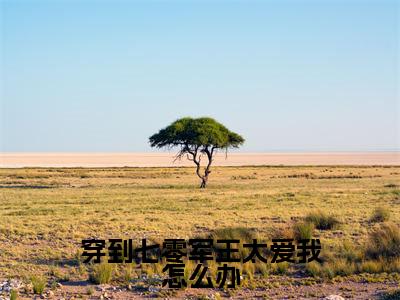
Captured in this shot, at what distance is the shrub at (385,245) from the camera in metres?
15.1

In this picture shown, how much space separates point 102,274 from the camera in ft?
44.3

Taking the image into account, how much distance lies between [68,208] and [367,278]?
19.9m

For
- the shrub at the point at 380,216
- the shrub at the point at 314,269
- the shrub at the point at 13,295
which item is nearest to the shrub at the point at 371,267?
the shrub at the point at 314,269

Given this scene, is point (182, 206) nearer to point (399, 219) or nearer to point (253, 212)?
point (253, 212)

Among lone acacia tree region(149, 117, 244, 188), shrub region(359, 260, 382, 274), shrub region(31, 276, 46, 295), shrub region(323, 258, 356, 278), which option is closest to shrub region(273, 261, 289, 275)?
shrub region(323, 258, 356, 278)

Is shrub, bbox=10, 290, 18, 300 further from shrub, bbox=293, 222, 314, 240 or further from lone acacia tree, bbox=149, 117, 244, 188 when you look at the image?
lone acacia tree, bbox=149, 117, 244, 188

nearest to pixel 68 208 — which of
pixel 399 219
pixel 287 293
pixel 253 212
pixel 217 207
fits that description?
pixel 217 207

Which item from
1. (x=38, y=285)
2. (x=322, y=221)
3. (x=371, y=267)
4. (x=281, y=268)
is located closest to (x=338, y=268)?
(x=371, y=267)

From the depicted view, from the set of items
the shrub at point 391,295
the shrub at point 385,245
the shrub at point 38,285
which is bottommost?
the shrub at point 391,295

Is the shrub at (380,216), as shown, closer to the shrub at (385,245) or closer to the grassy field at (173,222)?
the grassy field at (173,222)

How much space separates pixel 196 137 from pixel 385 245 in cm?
3979

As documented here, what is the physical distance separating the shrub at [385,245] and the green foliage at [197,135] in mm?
37901

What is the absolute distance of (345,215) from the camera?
83.4ft

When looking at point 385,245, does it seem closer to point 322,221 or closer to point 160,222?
point 322,221
